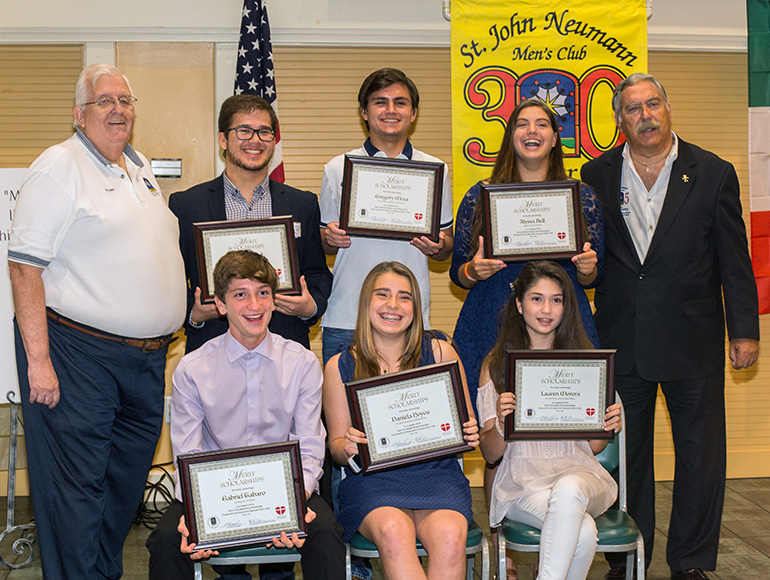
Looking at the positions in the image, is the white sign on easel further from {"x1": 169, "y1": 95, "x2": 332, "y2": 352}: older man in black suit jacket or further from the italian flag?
the italian flag

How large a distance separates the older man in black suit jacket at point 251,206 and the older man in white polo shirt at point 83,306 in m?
0.25

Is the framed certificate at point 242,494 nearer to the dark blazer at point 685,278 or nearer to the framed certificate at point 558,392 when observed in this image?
the framed certificate at point 558,392

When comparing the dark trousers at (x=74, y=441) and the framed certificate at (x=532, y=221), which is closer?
the dark trousers at (x=74, y=441)

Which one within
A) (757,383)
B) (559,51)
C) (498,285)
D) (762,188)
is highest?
(559,51)

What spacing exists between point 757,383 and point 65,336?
17.4 ft

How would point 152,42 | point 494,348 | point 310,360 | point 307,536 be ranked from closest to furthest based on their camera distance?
point 307,536, point 310,360, point 494,348, point 152,42

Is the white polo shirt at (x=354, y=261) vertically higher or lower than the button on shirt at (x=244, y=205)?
lower

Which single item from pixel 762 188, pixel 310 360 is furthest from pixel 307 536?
pixel 762 188

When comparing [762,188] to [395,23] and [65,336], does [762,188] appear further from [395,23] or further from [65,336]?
[65,336]

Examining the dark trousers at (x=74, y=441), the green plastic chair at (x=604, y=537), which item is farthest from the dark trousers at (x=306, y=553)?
the green plastic chair at (x=604, y=537)

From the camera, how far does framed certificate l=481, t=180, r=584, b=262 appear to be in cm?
353

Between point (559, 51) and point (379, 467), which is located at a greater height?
point (559, 51)

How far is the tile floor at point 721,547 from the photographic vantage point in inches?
166

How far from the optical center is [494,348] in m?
3.53
